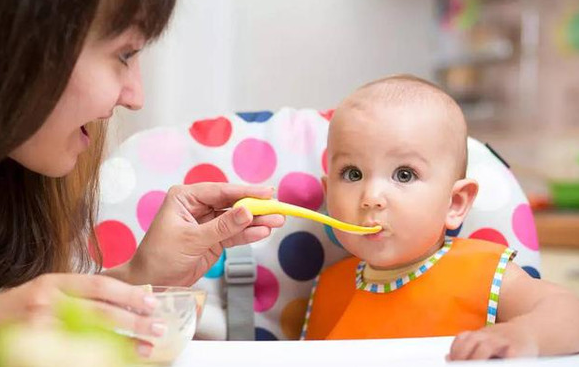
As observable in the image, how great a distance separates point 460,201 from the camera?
0.92m

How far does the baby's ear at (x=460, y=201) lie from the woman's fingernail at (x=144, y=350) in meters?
0.48

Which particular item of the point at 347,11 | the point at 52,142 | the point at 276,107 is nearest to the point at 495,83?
the point at 347,11

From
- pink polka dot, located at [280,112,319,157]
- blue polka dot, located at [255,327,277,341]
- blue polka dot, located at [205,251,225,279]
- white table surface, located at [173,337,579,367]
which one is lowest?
blue polka dot, located at [255,327,277,341]

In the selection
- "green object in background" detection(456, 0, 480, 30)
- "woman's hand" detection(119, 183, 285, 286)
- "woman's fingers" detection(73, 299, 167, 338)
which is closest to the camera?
"woman's fingers" detection(73, 299, 167, 338)

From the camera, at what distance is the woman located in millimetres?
537

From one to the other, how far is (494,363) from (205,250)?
42 cm

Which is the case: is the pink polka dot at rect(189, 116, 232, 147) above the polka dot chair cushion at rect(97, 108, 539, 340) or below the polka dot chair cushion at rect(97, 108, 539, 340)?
above

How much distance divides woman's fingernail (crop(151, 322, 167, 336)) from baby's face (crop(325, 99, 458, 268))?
1.19ft

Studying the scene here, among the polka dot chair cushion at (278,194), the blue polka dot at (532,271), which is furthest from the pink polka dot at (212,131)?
the blue polka dot at (532,271)

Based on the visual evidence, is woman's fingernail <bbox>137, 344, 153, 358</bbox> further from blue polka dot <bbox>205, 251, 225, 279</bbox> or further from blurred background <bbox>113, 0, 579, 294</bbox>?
blurred background <bbox>113, 0, 579, 294</bbox>

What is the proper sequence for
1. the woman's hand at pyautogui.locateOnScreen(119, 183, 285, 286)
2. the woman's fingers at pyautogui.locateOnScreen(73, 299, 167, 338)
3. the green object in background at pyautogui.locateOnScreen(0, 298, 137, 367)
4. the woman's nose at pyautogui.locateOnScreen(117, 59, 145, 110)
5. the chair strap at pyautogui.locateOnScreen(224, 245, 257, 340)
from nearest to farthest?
the green object in background at pyautogui.locateOnScreen(0, 298, 137, 367), the woman's fingers at pyautogui.locateOnScreen(73, 299, 167, 338), the woman's nose at pyautogui.locateOnScreen(117, 59, 145, 110), the woman's hand at pyautogui.locateOnScreen(119, 183, 285, 286), the chair strap at pyautogui.locateOnScreen(224, 245, 257, 340)

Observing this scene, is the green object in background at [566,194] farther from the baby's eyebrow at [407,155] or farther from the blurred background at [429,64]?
the baby's eyebrow at [407,155]

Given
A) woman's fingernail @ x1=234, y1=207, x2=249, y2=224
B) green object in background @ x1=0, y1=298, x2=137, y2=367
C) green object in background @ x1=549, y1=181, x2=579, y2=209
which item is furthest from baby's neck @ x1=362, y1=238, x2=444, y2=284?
green object in background @ x1=549, y1=181, x2=579, y2=209

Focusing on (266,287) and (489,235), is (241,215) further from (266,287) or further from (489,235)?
(489,235)
